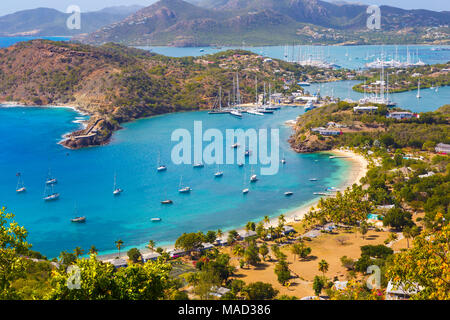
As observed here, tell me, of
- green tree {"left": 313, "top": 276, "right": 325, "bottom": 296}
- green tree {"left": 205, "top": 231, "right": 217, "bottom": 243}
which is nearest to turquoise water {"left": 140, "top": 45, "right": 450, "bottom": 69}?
green tree {"left": 205, "top": 231, "right": 217, "bottom": 243}

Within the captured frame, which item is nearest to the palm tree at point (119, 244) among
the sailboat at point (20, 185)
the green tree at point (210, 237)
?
the green tree at point (210, 237)

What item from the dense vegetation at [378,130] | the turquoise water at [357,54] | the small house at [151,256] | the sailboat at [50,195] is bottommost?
the small house at [151,256]

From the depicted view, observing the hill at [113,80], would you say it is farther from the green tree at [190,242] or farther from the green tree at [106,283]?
the green tree at [106,283]

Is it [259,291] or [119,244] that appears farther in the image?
[119,244]

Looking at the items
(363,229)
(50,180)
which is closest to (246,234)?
(363,229)

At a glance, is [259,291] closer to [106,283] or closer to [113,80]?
[106,283]

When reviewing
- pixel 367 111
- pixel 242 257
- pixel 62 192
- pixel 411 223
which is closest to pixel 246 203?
pixel 242 257
